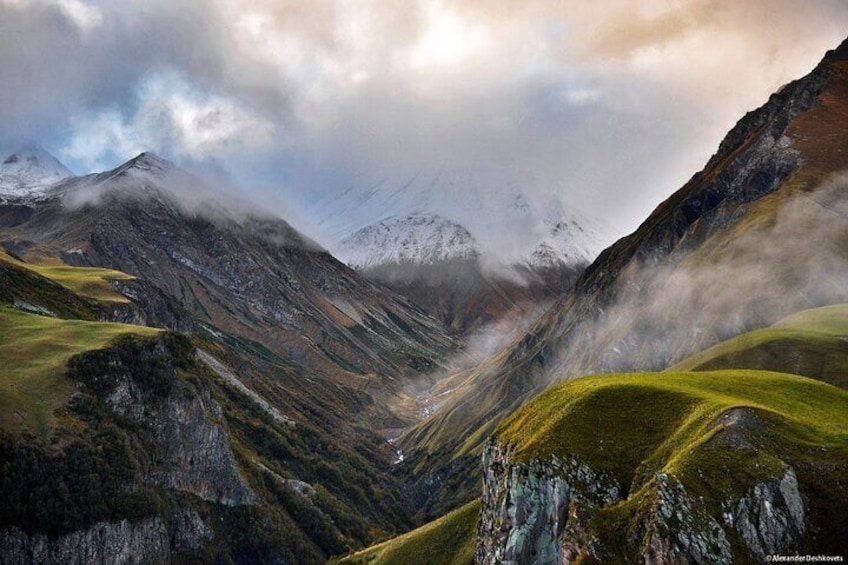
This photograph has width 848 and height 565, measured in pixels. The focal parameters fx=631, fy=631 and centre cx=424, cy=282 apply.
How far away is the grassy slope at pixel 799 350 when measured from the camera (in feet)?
376

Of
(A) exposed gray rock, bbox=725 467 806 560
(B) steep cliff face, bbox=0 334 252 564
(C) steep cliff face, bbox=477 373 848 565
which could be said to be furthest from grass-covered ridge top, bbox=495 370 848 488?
(B) steep cliff face, bbox=0 334 252 564

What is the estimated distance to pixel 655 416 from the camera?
7644 centimetres

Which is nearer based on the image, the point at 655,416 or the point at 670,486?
the point at 670,486

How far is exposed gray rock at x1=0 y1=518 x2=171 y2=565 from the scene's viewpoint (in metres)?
124

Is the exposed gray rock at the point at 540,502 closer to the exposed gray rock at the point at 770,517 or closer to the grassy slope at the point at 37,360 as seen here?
the exposed gray rock at the point at 770,517

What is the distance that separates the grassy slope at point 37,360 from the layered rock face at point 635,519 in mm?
110381

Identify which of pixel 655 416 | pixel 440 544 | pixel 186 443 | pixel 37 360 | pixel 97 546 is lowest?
pixel 440 544

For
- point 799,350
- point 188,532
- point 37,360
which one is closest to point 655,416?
point 799,350

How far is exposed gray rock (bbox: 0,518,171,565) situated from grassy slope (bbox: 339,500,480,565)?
175 feet

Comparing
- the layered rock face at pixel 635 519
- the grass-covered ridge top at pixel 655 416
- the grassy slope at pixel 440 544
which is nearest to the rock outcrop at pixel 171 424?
the grassy slope at pixel 440 544

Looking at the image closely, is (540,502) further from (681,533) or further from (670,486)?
(681,533)

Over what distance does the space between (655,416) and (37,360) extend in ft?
467

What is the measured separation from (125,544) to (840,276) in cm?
19459

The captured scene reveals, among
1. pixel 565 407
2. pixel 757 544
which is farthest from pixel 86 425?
pixel 757 544
